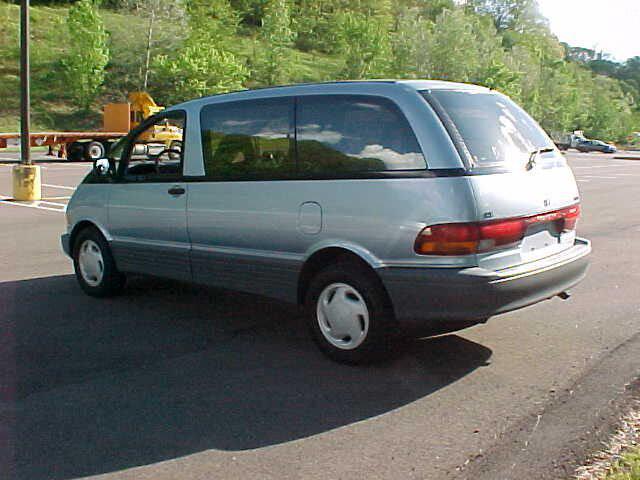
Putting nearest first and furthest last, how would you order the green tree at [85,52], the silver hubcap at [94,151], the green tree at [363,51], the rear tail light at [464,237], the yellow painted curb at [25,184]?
the rear tail light at [464,237] → the yellow painted curb at [25,184] → the silver hubcap at [94,151] → the green tree at [85,52] → the green tree at [363,51]

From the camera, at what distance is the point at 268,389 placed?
481 centimetres

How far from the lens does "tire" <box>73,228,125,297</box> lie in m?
7.11

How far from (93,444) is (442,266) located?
2282 millimetres

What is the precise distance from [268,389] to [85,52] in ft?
166

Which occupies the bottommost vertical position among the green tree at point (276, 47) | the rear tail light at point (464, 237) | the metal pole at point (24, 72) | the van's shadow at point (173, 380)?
the van's shadow at point (173, 380)

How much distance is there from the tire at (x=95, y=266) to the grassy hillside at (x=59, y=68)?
43.9 meters

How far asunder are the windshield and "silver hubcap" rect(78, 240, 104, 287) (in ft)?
12.1

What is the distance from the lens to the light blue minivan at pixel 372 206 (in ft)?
15.8

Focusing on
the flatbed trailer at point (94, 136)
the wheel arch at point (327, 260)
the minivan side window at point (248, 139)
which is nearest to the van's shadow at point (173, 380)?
the wheel arch at point (327, 260)

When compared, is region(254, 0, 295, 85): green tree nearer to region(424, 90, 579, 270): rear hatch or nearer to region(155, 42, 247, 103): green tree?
region(155, 42, 247, 103): green tree

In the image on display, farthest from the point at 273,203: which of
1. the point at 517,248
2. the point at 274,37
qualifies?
the point at 274,37

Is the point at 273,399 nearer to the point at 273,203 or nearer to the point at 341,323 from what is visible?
the point at 341,323

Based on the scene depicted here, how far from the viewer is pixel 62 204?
50.5 feet

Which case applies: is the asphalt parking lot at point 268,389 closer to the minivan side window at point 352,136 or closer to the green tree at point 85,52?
the minivan side window at point 352,136
